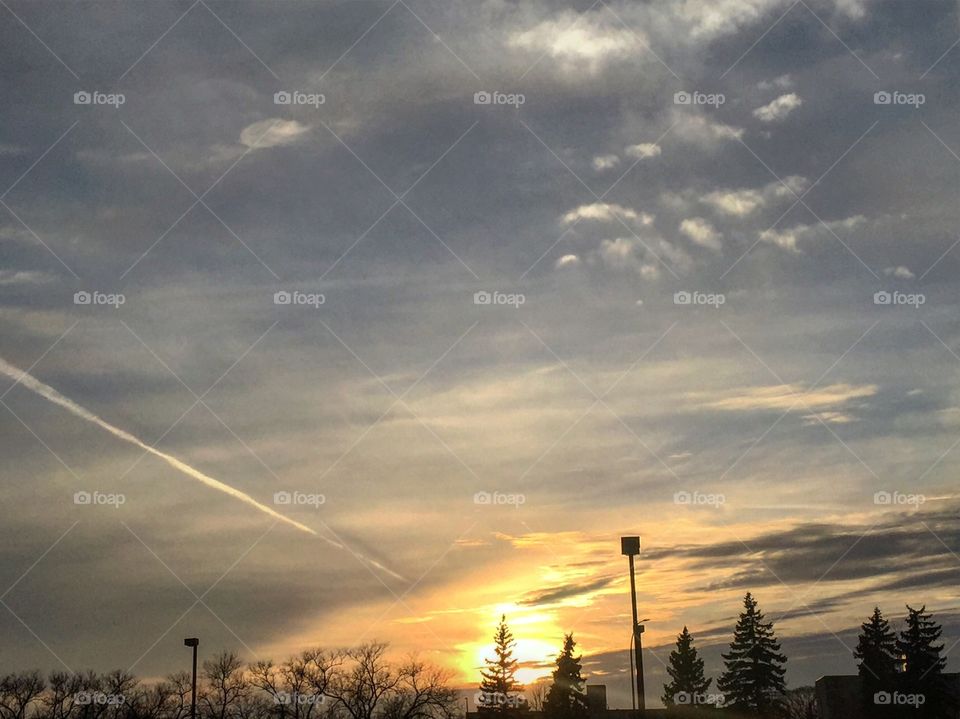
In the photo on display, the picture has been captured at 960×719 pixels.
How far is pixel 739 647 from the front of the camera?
94062 mm

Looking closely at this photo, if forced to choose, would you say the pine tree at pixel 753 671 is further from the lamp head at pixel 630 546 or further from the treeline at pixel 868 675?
the lamp head at pixel 630 546

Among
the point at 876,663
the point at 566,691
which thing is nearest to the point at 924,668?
the point at 876,663

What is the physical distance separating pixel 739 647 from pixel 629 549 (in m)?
58.0

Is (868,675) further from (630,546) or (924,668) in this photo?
(630,546)

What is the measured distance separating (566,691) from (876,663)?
24.3 meters

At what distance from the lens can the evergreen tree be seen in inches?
2982

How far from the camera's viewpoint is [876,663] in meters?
78.2

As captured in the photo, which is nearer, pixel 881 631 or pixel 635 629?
pixel 635 629

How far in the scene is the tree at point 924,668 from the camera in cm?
7119

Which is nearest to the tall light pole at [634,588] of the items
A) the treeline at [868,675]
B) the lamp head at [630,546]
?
the lamp head at [630,546]

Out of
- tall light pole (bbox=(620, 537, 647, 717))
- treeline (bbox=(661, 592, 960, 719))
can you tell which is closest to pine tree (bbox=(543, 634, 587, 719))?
treeline (bbox=(661, 592, 960, 719))

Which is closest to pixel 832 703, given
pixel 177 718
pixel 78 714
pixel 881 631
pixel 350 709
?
pixel 881 631

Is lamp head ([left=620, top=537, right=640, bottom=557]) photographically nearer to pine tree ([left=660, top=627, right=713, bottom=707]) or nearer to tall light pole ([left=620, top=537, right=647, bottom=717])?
tall light pole ([left=620, top=537, right=647, bottom=717])

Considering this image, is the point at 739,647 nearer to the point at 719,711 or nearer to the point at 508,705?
the point at 719,711
